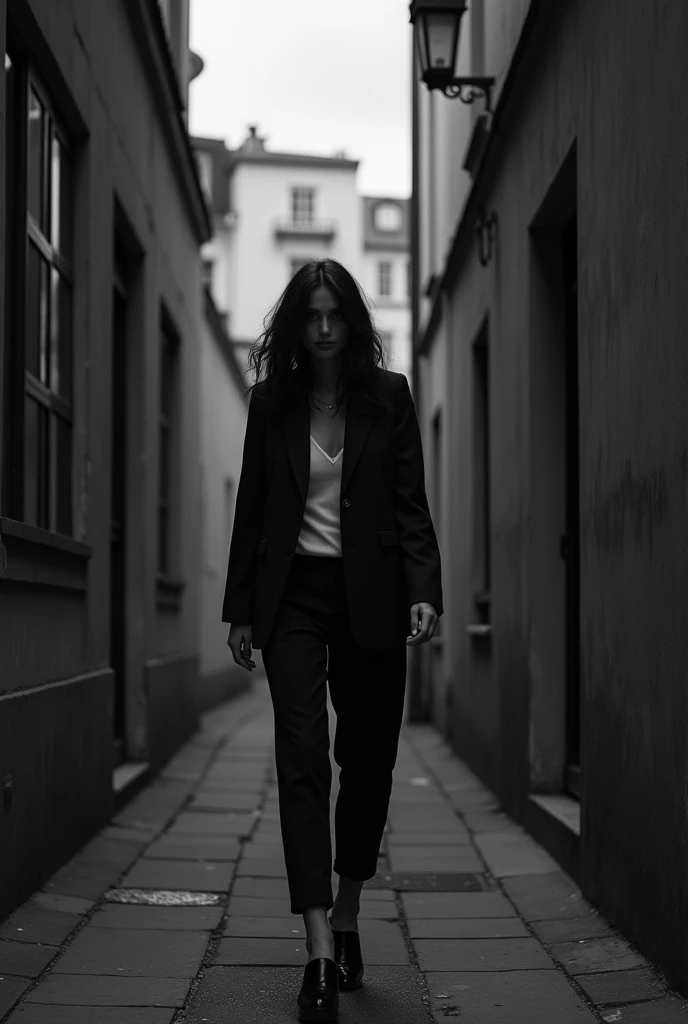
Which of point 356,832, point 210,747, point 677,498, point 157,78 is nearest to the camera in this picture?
point 677,498

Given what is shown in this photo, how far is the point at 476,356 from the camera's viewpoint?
374 inches

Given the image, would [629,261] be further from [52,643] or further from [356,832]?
[52,643]

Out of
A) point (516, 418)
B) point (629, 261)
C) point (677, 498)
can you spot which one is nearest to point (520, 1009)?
point (677, 498)

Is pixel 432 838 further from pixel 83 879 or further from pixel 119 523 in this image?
pixel 119 523

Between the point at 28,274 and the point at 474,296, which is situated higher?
the point at 474,296

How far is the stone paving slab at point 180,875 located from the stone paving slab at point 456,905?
A: 0.68 meters

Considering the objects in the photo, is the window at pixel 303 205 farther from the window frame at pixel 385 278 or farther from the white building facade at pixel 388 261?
the window frame at pixel 385 278

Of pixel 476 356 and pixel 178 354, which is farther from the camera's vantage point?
pixel 178 354

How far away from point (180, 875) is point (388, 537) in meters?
2.14

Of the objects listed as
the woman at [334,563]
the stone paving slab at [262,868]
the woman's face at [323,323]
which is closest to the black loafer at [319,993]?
the woman at [334,563]

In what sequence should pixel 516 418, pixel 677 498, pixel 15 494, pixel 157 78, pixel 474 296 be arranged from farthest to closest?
1. pixel 474 296
2. pixel 157 78
3. pixel 516 418
4. pixel 15 494
5. pixel 677 498

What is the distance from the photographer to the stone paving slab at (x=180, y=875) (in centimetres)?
524

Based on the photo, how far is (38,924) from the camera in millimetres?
4402

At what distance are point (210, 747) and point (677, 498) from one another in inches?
286
